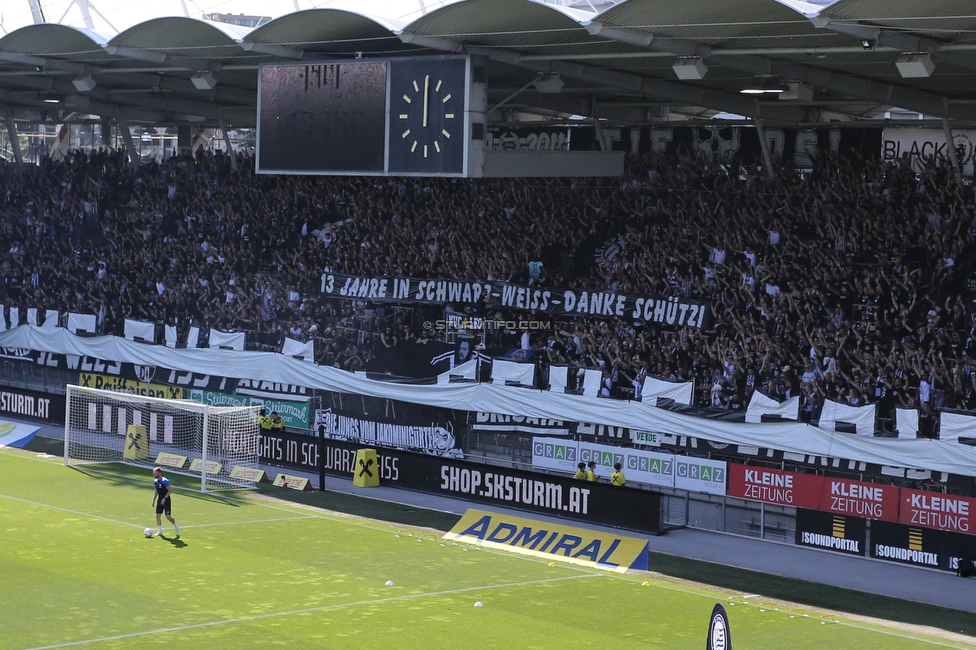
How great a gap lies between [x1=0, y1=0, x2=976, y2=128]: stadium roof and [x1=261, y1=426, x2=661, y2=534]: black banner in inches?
313

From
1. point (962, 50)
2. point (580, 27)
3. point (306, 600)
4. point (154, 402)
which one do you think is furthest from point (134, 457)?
point (962, 50)

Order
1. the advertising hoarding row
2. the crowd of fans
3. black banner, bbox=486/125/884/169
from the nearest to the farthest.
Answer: the advertising hoarding row < the crowd of fans < black banner, bbox=486/125/884/169

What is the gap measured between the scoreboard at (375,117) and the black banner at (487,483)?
6883mm

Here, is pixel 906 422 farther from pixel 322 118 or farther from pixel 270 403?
pixel 270 403

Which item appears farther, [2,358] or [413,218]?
[2,358]

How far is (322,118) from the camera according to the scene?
24891 millimetres

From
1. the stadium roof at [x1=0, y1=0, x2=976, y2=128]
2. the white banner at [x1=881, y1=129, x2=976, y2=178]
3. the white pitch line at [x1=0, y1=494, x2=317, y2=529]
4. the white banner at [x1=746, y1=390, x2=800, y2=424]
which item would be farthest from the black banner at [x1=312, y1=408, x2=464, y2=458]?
the white banner at [x1=881, y1=129, x2=976, y2=178]

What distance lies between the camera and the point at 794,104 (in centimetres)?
2992

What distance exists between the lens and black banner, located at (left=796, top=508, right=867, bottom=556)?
74.4 ft

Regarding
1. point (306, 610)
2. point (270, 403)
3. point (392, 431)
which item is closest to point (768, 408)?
point (392, 431)

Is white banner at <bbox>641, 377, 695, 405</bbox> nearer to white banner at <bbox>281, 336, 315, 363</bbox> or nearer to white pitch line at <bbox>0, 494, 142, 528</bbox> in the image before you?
white banner at <bbox>281, 336, 315, 363</bbox>

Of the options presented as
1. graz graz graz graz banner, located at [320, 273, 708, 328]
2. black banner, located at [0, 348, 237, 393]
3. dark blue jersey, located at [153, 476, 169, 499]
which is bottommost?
dark blue jersey, located at [153, 476, 169, 499]

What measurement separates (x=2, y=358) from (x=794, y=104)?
976 inches

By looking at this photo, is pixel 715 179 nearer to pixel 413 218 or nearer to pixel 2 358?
pixel 413 218
